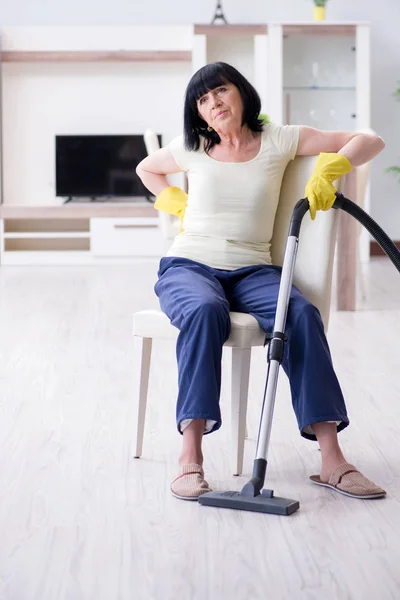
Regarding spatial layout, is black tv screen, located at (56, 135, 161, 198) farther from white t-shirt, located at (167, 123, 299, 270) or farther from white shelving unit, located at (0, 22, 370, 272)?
white t-shirt, located at (167, 123, 299, 270)

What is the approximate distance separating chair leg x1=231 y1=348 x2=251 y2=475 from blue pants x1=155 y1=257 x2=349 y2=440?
8cm

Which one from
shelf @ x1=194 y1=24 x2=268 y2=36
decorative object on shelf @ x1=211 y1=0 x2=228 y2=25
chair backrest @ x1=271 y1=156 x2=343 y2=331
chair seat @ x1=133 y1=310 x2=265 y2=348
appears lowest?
chair seat @ x1=133 y1=310 x2=265 y2=348

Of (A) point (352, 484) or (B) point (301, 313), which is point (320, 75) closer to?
(B) point (301, 313)

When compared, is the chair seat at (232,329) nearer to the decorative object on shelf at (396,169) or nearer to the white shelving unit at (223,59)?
the white shelving unit at (223,59)

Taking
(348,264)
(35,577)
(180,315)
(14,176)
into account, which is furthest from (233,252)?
(14,176)

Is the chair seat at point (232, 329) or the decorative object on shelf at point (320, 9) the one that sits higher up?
the decorative object on shelf at point (320, 9)

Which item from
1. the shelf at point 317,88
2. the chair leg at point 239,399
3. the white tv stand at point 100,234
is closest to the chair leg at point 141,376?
the chair leg at point 239,399

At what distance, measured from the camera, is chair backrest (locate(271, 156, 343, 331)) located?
7.38ft

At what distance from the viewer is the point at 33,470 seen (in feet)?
7.16

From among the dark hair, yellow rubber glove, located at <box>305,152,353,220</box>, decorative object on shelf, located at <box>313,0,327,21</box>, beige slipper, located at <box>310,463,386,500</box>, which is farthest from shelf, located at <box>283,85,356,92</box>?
beige slipper, located at <box>310,463,386,500</box>

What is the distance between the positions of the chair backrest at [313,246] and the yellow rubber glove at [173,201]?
1.00 feet

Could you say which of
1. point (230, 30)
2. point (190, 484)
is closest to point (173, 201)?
point (190, 484)

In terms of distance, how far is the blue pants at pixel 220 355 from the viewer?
198 cm

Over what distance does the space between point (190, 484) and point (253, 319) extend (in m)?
0.39
